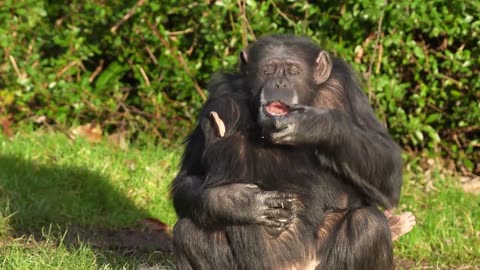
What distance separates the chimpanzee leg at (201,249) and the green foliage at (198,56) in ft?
10.6

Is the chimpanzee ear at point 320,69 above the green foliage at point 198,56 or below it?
above

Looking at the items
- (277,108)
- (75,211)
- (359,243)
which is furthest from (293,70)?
(75,211)

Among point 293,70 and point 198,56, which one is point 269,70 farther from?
point 198,56

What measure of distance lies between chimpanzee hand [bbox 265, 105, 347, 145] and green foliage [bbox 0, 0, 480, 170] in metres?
2.95

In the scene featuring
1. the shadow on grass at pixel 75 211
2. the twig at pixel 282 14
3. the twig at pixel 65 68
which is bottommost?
the shadow on grass at pixel 75 211

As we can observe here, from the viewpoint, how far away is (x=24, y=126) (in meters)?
8.93

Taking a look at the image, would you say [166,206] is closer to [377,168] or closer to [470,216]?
[470,216]

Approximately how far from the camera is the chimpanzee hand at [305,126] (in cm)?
502

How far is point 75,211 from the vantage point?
7.52m

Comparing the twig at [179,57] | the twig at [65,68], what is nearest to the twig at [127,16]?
the twig at [179,57]

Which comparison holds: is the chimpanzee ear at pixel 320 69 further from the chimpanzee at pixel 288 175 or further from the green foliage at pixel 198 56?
the green foliage at pixel 198 56

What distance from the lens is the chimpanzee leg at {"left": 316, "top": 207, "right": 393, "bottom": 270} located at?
5000mm

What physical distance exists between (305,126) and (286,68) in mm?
428

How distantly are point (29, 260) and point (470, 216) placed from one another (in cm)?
334
